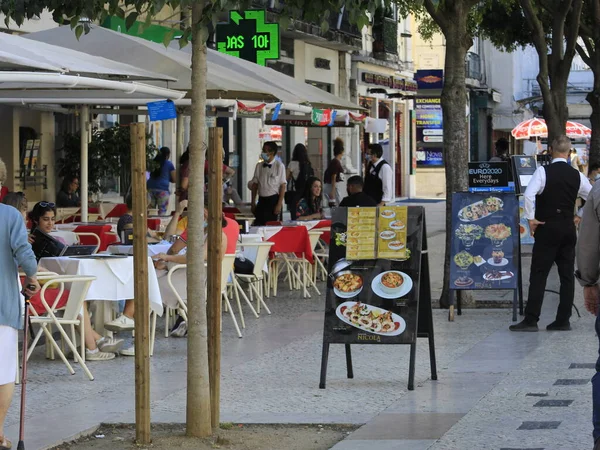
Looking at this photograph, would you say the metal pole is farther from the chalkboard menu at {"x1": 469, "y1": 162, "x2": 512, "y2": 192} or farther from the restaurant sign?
the restaurant sign

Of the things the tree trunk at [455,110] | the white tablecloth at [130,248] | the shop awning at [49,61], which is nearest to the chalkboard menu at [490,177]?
the tree trunk at [455,110]

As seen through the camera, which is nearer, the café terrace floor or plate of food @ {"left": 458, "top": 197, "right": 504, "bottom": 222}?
the café terrace floor

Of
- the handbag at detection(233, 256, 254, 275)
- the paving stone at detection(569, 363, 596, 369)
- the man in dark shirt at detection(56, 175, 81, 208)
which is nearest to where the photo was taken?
the paving stone at detection(569, 363, 596, 369)

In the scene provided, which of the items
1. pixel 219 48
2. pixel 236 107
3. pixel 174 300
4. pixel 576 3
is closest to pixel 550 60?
pixel 576 3

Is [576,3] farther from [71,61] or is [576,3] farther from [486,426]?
[486,426]

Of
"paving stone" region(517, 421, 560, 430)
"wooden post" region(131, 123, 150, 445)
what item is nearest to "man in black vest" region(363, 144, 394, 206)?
"paving stone" region(517, 421, 560, 430)

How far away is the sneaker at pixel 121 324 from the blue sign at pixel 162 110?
3082mm

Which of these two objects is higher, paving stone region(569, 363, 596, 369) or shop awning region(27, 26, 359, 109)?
shop awning region(27, 26, 359, 109)

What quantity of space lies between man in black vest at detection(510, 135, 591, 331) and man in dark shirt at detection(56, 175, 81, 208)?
351 inches

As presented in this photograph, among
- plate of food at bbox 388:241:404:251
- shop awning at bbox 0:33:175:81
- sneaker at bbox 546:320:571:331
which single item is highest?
shop awning at bbox 0:33:175:81

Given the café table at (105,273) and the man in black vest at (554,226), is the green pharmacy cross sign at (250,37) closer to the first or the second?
the man in black vest at (554,226)

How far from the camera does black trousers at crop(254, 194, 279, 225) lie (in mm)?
19172

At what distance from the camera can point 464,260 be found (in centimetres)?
1327

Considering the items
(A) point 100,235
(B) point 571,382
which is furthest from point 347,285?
(A) point 100,235
